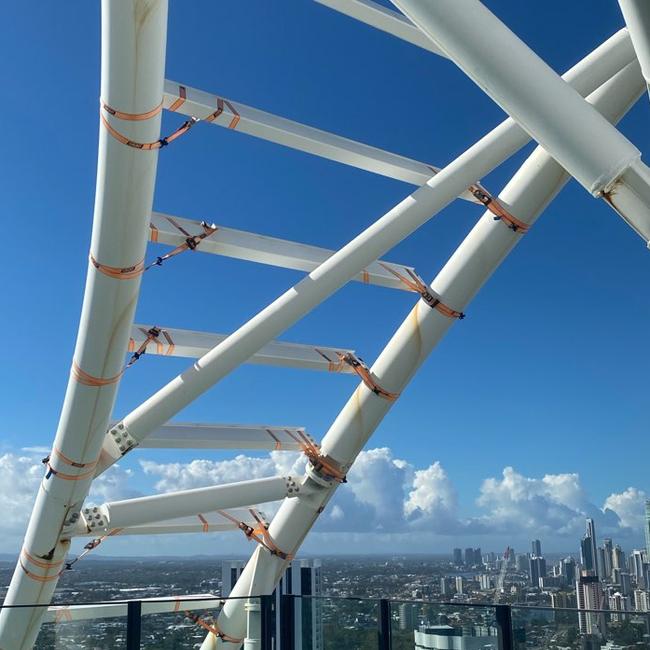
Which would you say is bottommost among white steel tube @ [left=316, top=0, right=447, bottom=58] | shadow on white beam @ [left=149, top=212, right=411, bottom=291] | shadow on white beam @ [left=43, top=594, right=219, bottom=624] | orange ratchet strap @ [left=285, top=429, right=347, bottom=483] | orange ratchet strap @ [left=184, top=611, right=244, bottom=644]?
orange ratchet strap @ [left=184, top=611, right=244, bottom=644]

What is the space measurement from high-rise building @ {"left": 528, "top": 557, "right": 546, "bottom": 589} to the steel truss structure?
32.0 feet

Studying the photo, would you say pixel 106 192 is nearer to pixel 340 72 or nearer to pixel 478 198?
pixel 478 198

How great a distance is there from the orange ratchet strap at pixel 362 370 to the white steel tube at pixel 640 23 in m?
5.07

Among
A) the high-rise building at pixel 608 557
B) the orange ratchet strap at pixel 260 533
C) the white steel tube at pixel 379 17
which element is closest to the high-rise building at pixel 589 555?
the high-rise building at pixel 608 557

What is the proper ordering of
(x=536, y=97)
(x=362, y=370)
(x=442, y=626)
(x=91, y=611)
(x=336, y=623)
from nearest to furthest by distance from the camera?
(x=536, y=97) < (x=91, y=611) < (x=442, y=626) < (x=336, y=623) < (x=362, y=370)

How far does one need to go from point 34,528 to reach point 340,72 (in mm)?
7578

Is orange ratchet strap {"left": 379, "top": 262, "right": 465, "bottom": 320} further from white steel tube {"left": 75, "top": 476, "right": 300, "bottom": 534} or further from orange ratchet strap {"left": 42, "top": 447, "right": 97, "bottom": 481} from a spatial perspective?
orange ratchet strap {"left": 42, "top": 447, "right": 97, "bottom": 481}

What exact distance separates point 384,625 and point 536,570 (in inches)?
469

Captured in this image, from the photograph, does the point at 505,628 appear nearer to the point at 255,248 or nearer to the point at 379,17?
the point at 255,248

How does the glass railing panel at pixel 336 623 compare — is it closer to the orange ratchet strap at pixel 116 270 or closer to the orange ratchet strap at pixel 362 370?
the orange ratchet strap at pixel 362 370

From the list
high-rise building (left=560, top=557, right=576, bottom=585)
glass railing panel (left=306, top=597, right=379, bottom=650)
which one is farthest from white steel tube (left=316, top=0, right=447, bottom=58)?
high-rise building (left=560, top=557, right=576, bottom=585)

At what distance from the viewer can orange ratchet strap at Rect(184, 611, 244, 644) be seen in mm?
7211

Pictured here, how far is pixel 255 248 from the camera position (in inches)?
297

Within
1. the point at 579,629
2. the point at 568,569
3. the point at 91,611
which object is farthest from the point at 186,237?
the point at 568,569
